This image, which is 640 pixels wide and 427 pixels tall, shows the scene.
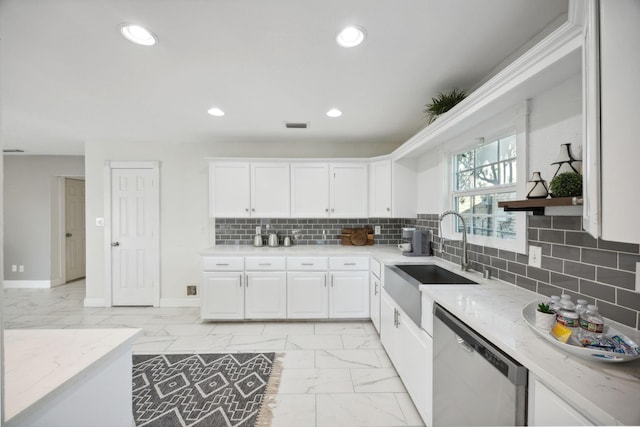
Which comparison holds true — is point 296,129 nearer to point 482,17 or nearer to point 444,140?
point 444,140

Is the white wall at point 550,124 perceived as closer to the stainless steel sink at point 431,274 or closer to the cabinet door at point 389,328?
the stainless steel sink at point 431,274

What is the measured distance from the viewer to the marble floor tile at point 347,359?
2.36 m

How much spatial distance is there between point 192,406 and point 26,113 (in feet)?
11.1

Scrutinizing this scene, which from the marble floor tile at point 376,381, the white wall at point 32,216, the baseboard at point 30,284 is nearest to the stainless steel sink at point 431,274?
→ the marble floor tile at point 376,381

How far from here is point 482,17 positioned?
142cm

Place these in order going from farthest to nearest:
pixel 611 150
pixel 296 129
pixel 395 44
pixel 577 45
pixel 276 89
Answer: pixel 296 129, pixel 276 89, pixel 395 44, pixel 577 45, pixel 611 150

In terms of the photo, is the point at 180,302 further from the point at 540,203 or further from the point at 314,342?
the point at 540,203

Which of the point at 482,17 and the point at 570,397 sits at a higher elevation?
the point at 482,17

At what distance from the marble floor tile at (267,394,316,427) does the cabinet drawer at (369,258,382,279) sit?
1301 mm

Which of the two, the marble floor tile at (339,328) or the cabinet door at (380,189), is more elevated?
the cabinet door at (380,189)

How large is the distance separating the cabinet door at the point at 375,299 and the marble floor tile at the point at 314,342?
1.49ft

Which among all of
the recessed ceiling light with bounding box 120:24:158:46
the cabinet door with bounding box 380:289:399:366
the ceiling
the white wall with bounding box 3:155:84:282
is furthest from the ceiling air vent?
the white wall with bounding box 3:155:84:282

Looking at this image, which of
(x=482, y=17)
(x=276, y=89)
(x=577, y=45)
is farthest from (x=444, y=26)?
(x=276, y=89)

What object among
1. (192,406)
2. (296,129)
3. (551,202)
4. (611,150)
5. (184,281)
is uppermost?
(296,129)
